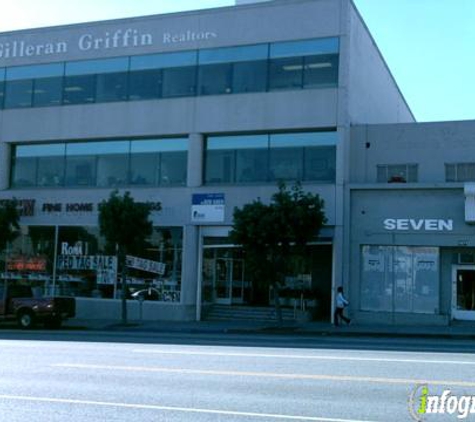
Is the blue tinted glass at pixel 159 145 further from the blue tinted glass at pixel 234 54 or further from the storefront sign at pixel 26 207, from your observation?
the storefront sign at pixel 26 207

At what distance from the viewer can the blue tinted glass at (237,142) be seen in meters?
28.8

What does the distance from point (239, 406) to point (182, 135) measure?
2238 centimetres

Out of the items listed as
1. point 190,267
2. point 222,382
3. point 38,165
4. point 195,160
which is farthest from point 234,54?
point 222,382

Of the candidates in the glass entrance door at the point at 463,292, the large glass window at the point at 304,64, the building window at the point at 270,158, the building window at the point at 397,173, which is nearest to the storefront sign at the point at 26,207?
the building window at the point at 270,158

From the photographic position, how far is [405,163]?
27734mm

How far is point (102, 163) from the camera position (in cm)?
3127

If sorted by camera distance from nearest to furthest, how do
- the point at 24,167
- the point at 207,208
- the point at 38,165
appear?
1. the point at 207,208
2. the point at 38,165
3. the point at 24,167

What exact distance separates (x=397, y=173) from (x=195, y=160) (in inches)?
326

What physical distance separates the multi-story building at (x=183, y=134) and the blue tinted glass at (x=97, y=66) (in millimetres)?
63

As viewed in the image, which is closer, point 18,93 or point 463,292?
point 463,292

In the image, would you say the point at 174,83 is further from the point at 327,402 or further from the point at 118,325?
the point at 327,402

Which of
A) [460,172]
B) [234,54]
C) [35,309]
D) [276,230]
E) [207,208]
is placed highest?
[234,54]

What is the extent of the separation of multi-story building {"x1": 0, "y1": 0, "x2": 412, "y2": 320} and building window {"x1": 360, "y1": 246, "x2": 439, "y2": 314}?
2.24ft

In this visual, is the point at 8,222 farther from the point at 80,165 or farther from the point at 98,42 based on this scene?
the point at 98,42
